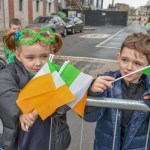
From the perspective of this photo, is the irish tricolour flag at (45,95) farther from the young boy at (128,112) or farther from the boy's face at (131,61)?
the boy's face at (131,61)

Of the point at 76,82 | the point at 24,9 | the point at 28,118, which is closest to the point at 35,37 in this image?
the point at 76,82

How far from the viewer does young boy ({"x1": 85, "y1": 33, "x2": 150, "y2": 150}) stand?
1837mm

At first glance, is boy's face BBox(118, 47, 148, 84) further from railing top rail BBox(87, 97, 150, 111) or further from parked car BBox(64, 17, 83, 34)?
parked car BBox(64, 17, 83, 34)

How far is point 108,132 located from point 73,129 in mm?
2236

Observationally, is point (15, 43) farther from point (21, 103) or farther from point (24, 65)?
point (21, 103)

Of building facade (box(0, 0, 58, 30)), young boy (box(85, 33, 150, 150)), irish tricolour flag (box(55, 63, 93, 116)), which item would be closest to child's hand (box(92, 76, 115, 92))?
irish tricolour flag (box(55, 63, 93, 116))

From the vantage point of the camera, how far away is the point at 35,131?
70.8 inches

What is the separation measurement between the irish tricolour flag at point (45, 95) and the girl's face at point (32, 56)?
35 centimetres

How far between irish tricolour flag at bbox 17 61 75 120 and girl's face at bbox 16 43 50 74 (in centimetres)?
35

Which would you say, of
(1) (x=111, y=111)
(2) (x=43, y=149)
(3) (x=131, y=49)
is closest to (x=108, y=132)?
(1) (x=111, y=111)

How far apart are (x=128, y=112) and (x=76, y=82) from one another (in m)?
0.56

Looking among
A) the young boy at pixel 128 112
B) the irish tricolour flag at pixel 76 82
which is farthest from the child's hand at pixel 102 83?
the young boy at pixel 128 112

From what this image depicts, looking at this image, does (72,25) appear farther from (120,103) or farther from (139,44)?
(120,103)

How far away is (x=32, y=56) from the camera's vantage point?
183 cm
